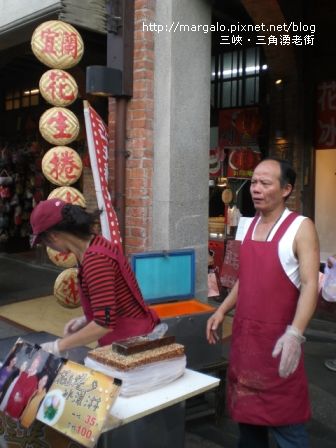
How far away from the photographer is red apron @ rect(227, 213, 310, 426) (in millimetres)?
2809

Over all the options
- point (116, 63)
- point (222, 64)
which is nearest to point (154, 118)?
point (116, 63)

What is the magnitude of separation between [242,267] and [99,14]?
10.8 feet

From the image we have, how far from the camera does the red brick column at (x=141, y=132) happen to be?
16.9ft

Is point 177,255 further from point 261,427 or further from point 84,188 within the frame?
point 84,188

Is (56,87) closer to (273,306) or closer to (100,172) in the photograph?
(100,172)

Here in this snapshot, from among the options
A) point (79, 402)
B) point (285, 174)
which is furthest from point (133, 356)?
point (285, 174)

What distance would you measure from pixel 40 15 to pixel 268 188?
4.51m

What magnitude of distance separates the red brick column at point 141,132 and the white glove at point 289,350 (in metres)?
2.74

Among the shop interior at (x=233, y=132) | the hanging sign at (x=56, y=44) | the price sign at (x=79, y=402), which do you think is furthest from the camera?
the shop interior at (x=233, y=132)

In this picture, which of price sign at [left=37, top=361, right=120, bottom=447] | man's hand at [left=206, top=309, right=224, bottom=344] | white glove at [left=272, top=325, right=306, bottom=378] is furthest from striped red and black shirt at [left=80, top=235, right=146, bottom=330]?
white glove at [left=272, top=325, right=306, bottom=378]

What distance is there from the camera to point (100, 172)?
185 inches

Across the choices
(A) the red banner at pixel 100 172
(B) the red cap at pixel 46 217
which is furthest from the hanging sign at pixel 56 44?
(B) the red cap at pixel 46 217

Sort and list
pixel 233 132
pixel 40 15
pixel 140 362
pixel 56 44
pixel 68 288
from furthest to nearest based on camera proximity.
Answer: pixel 233 132, pixel 40 15, pixel 68 288, pixel 56 44, pixel 140 362

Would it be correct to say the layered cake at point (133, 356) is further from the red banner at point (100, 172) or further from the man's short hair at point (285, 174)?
the red banner at point (100, 172)
